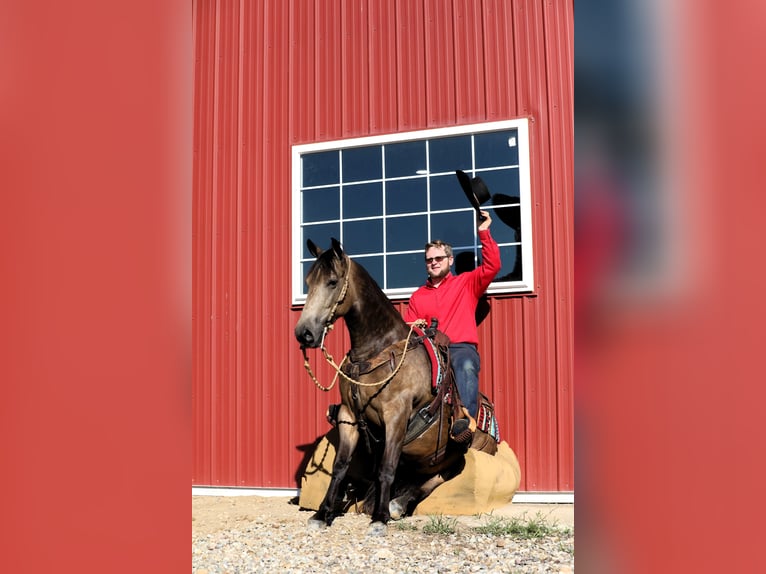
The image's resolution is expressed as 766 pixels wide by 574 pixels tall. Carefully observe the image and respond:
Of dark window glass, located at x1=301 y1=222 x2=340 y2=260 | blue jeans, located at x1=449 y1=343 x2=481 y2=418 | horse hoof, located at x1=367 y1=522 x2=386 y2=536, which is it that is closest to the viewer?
horse hoof, located at x1=367 y1=522 x2=386 y2=536

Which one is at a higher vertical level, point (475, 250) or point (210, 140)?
point (210, 140)

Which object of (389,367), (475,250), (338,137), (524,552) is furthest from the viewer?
(338,137)

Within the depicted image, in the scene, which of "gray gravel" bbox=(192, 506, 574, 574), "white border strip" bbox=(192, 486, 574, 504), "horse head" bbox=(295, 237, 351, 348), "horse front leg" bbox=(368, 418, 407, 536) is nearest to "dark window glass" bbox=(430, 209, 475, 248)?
"horse head" bbox=(295, 237, 351, 348)

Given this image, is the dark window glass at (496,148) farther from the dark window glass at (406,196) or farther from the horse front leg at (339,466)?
the horse front leg at (339,466)

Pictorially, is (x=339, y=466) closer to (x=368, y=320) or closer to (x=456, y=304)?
(x=368, y=320)

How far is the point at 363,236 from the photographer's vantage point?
23.9ft

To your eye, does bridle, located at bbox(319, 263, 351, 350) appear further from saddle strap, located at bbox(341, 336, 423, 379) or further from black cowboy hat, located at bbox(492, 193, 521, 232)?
black cowboy hat, located at bbox(492, 193, 521, 232)

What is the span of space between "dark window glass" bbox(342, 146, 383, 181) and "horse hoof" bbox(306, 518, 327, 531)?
3477 mm

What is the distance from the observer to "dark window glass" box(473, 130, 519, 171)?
6750mm

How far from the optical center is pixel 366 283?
17.5 feet
